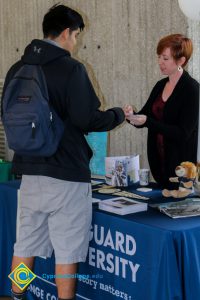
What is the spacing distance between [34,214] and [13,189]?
52cm

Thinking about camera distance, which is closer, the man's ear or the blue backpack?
the blue backpack

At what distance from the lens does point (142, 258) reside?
1.83 metres

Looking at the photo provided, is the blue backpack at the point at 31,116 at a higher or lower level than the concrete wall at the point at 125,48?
lower

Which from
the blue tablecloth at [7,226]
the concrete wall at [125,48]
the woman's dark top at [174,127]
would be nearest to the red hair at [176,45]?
the woman's dark top at [174,127]

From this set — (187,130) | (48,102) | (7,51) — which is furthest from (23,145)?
(7,51)

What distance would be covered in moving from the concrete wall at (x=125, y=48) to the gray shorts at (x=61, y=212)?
1.19m

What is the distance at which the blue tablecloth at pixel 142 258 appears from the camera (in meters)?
1.73

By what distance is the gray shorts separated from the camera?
6.19 ft

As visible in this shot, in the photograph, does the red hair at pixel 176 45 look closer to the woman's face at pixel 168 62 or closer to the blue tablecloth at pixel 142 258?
the woman's face at pixel 168 62

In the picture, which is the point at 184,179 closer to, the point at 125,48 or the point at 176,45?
the point at 176,45

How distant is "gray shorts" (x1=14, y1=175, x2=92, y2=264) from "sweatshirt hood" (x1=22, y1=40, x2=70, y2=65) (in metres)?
0.47

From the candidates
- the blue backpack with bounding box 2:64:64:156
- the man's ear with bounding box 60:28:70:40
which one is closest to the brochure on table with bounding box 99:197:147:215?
the blue backpack with bounding box 2:64:64:156

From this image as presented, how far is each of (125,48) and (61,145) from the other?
1438mm

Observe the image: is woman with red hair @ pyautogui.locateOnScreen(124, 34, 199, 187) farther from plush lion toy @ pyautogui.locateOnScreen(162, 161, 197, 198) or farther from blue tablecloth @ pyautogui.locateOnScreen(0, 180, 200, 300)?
blue tablecloth @ pyautogui.locateOnScreen(0, 180, 200, 300)
